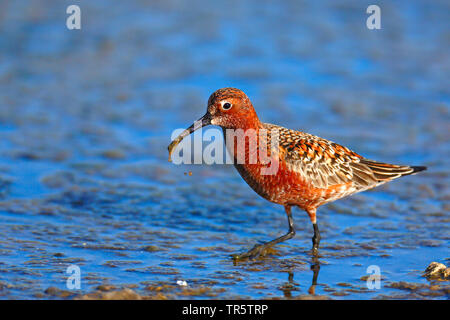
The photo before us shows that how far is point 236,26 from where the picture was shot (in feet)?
59.3

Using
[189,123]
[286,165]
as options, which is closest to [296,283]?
[286,165]

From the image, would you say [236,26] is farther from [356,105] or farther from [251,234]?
[251,234]

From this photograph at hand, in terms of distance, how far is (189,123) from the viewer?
45.5 feet

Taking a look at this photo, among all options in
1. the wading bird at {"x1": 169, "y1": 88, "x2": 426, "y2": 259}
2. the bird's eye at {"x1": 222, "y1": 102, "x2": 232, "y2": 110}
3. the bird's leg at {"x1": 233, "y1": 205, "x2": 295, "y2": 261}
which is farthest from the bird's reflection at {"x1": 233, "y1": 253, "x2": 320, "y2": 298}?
the bird's eye at {"x1": 222, "y1": 102, "x2": 232, "y2": 110}

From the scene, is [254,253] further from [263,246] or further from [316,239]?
[316,239]

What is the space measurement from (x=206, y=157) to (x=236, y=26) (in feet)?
20.6

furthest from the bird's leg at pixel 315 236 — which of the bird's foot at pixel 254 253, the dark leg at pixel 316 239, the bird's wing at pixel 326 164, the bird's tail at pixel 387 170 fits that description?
the bird's tail at pixel 387 170

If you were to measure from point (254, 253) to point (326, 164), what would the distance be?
5.10 ft

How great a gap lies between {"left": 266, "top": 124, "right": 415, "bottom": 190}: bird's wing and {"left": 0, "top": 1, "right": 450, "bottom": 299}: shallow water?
859 millimetres

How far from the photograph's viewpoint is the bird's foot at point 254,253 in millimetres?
9156

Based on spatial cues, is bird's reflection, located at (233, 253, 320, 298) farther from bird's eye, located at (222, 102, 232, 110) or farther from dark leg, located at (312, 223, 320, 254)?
bird's eye, located at (222, 102, 232, 110)

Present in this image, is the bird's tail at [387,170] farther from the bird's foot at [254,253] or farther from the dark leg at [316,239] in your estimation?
the bird's foot at [254,253]

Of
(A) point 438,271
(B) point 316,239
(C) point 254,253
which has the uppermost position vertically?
(B) point 316,239

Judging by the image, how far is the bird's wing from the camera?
9234 millimetres
